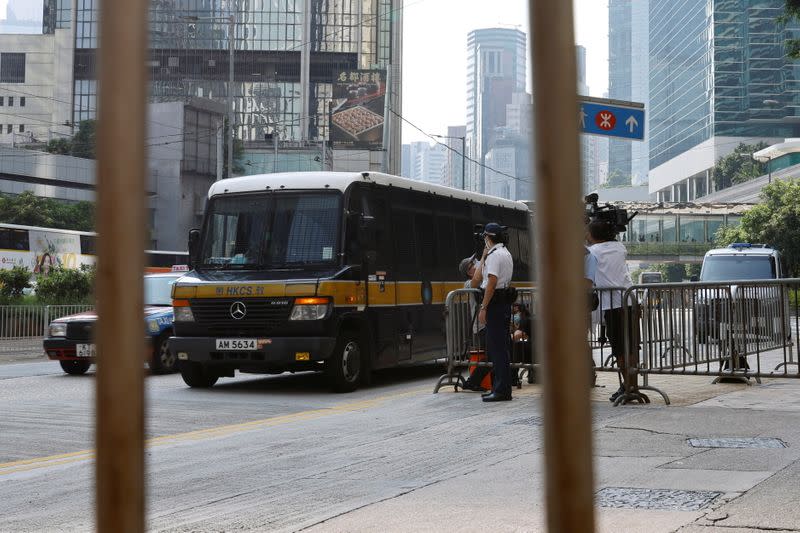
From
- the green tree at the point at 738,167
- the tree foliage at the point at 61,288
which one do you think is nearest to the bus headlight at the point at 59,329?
the tree foliage at the point at 61,288

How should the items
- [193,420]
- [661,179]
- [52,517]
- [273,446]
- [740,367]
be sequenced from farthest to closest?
1. [661,179]
2. [740,367]
3. [193,420]
4. [273,446]
5. [52,517]

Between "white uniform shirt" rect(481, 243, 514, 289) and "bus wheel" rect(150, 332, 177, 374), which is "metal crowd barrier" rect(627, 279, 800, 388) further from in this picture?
"bus wheel" rect(150, 332, 177, 374)

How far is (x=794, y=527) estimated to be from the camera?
4223 mm

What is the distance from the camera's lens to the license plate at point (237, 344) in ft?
41.3

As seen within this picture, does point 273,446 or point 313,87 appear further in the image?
point 313,87

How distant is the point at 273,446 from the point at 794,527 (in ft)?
14.6

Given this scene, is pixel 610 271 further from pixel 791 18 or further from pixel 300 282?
pixel 791 18

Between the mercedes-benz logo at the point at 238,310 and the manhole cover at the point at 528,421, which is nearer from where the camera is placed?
the manhole cover at the point at 528,421

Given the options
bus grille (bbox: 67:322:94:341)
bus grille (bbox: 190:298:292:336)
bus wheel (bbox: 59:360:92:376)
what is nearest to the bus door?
bus grille (bbox: 190:298:292:336)

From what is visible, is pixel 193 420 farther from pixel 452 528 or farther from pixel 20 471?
pixel 452 528

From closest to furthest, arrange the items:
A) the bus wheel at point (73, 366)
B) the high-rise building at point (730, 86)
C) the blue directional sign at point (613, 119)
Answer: the blue directional sign at point (613, 119), the bus wheel at point (73, 366), the high-rise building at point (730, 86)

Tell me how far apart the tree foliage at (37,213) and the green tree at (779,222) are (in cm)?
3948

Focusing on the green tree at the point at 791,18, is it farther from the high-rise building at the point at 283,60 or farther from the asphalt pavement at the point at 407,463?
the high-rise building at the point at 283,60

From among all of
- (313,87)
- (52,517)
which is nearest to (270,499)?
(52,517)
